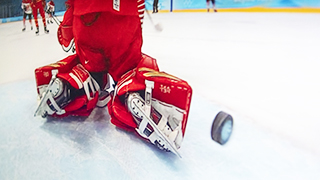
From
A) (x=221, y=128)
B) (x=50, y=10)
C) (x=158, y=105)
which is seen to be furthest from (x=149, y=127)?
(x=50, y=10)

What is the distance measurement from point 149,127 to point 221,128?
0.51 feet

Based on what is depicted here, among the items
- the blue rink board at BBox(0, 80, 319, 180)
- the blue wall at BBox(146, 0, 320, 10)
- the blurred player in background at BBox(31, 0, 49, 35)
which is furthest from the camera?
the blue wall at BBox(146, 0, 320, 10)

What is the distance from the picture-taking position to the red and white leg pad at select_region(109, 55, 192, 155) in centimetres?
50

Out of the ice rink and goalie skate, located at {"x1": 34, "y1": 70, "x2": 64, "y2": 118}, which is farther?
goalie skate, located at {"x1": 34, "y1": 70, "x2": 64, "y2": 118}

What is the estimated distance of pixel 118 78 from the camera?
615 mm

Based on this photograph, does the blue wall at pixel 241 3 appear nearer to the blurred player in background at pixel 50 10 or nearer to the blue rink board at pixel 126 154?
the blurred player in background at pixel 50 10

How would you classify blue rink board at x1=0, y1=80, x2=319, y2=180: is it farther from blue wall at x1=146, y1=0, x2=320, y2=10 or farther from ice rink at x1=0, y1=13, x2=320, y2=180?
blue wall at x1=146, y1=0, x2=320, y2=10

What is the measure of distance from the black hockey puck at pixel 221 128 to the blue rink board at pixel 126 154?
0.02 m

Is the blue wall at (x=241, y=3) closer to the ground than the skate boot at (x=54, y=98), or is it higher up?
higher up

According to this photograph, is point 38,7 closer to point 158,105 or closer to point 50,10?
point 50,10

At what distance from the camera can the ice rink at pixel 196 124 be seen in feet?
1.52

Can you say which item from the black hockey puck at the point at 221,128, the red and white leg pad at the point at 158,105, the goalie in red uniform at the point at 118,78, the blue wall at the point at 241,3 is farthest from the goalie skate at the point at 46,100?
the blue wall at the point at 241,3

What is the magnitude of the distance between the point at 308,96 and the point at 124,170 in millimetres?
569

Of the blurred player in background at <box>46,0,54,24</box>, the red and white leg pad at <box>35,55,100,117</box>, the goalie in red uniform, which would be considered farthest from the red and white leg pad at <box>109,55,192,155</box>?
the blurred player in background at <box>46,0,54,24</box>
